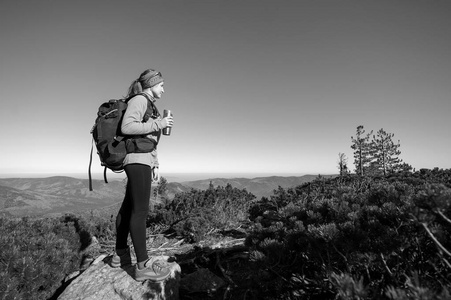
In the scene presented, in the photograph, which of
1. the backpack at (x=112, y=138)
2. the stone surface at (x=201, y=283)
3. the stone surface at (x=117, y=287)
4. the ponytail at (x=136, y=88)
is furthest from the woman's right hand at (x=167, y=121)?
the stone surface at (x=201, y=283)

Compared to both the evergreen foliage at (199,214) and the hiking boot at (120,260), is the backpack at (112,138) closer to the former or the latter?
the hiking boot at (120,260)

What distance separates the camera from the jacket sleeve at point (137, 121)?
6.24ft

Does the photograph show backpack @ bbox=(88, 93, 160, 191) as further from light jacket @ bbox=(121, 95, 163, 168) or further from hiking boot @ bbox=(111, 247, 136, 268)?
hiking boot @ bbox=(111, 247, 136, 268)

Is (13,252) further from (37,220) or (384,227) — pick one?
(384,227)

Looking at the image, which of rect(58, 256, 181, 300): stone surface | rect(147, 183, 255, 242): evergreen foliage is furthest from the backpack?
rect(147, 183, 255, 242): evergreen foliage

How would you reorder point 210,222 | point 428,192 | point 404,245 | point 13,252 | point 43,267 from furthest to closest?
point 210,222 < point 43,267 < point 13,252 < point 404,245 < point 428,192

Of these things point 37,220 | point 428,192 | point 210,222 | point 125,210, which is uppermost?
point 428,192

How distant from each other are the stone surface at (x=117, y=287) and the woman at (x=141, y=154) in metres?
0.10

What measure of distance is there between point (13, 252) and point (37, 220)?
5.48 feet

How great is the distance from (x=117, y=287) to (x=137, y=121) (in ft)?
5.53

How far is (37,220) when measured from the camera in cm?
360

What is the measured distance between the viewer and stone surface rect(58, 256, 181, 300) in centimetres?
207

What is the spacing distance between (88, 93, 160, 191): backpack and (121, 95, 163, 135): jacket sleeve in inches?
3.9

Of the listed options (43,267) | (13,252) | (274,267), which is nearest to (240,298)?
(274,267)
